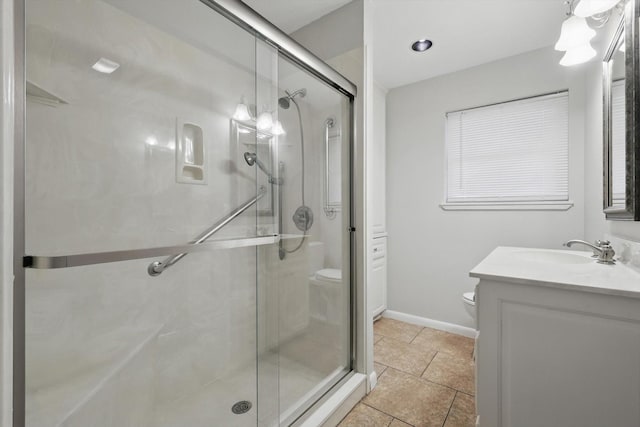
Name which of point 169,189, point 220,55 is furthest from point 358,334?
point 220,55

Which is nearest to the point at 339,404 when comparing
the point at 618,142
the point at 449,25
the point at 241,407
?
the point at 241,407

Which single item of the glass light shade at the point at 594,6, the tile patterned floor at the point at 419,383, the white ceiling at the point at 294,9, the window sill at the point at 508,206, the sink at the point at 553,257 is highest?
the white ceiling at the point at 294,9

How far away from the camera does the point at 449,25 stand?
2.00 m

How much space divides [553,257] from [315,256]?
139cm

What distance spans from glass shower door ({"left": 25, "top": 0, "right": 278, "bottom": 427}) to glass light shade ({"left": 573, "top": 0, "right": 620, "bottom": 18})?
4.96 feet

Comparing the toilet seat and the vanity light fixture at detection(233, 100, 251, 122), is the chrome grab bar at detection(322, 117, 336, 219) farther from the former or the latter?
the vanity light fixture at detection(233, 100, 251, 122)

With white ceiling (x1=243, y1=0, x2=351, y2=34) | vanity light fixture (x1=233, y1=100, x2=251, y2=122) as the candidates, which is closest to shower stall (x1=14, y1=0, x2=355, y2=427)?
vanity light fixture (x1=233, y1=100, x2=251, y2=122)

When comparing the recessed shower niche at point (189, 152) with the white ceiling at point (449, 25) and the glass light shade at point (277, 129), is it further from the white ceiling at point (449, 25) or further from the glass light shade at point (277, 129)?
the white ceiling at point (449, 25)

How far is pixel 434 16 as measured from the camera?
191cm

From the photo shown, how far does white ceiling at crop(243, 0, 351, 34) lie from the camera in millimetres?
1804

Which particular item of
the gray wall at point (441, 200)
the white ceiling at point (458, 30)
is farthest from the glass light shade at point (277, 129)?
the gray wall at point (441, 200)

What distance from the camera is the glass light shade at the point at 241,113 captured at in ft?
4.31

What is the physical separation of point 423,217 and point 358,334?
4.80ft

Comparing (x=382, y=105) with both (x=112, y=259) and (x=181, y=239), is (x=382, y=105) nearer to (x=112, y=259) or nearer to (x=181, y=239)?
(x=181, y=239)
